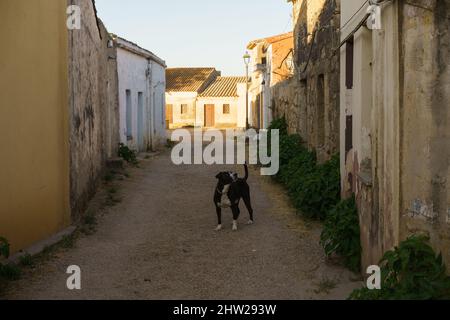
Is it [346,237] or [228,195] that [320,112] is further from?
[346,237]

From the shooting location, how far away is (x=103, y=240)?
26.1 feet

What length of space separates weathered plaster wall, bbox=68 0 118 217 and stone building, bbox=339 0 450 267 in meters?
4.89

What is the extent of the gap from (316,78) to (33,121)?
5682mm

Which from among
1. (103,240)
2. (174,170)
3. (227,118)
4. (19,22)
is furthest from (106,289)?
(227,118)

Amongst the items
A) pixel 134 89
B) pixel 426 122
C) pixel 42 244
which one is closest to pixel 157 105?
pixel 134 89

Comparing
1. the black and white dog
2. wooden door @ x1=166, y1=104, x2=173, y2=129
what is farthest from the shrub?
wooden door @ x1=166, y1=104, x2=173, y2=129

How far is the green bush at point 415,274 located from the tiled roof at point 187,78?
40.3m

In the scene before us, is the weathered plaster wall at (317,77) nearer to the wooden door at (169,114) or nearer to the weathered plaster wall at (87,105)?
the weathered plaster wall at (87,105)

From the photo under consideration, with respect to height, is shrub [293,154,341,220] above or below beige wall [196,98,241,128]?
below

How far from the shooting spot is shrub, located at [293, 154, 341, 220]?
8.77 m

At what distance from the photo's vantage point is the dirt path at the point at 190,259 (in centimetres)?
567

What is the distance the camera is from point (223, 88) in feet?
149

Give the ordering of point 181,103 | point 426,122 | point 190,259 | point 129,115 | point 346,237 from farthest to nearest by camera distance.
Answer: point 181,103
point 129,115
point 190,259
point 346,237
point 426,122

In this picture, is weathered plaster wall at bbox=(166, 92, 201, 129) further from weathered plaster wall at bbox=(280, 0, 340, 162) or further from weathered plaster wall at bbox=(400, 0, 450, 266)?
weathered plaster wall at bbox=(400, 0, 450, 266)
